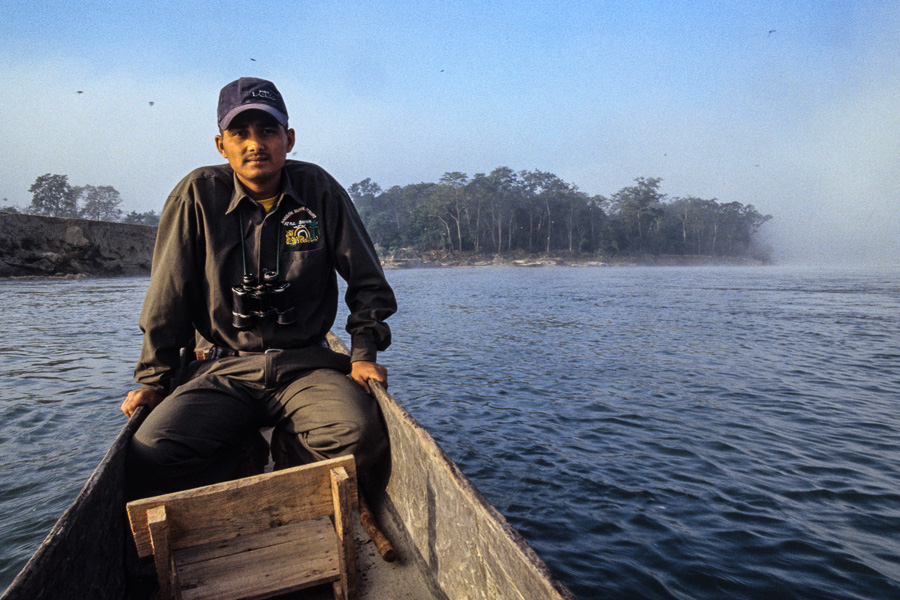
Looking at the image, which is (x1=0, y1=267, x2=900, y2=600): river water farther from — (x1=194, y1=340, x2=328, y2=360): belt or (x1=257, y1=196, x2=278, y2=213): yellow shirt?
(x1=257, y1=196, x2=278, y2=213): yellow shirt

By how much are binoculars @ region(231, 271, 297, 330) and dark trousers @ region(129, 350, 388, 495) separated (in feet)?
0.61

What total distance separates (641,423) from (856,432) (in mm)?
1996

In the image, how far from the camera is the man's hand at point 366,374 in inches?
110

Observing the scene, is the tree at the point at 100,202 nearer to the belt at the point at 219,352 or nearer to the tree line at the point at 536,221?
the tree line at the point at 536,221

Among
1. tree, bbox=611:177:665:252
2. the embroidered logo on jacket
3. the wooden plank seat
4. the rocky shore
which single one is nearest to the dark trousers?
the wooden plank seat

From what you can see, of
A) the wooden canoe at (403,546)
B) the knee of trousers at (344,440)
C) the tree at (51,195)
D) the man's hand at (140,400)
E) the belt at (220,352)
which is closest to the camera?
the wooden canoe at (403,546)

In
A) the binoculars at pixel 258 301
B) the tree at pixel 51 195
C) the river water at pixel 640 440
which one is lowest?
the river water at pixel 640 440

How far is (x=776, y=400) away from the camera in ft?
21.5

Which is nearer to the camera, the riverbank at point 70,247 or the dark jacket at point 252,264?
A: the dark jacket at point 252,264

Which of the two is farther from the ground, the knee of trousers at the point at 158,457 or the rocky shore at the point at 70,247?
the rocky shore at the point at 70,247

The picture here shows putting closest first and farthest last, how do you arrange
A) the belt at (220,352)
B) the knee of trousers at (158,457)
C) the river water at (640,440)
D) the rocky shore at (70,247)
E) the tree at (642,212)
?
the knee of trousers at (158,457), the belt at (220,352), the river water at (640,440), the rocky shore at (70,247), the tree at (642,212)

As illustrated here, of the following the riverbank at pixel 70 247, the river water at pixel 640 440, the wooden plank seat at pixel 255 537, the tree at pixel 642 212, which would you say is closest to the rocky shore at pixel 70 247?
the riverbank at pixel 70 247

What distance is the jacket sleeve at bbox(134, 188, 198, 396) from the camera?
2627 millimetres

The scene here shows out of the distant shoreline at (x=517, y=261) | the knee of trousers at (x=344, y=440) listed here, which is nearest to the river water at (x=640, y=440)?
the knee of trousers at (x=344, y=440)
